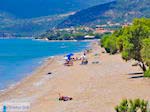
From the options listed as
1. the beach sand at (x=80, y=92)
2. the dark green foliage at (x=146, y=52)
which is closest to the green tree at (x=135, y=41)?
the dark green foliage at (x=146, y=52)

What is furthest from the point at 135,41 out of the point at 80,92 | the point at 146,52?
the point at 80,92

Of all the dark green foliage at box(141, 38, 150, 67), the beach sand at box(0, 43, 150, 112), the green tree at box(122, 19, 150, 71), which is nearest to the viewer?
the beach sand at box(0, 43, 150, 112)

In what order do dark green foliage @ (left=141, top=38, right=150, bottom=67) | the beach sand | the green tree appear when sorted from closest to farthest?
the beach sand
dark green foliage @ (left=141, top=38, right=150, bottom=67)
the green tree

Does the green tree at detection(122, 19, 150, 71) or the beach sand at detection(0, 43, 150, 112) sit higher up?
the green tree at detection(122, 19, 150, 71)

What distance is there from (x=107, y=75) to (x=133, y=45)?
1091 cm

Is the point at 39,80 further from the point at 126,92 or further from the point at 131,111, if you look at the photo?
the point at 131,111

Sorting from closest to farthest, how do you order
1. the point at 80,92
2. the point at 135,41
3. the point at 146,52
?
the point at 80,92
the point at 146,52
the point at 135,41

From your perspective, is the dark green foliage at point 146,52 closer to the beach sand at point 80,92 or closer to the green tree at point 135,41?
the green tree at point 135,41

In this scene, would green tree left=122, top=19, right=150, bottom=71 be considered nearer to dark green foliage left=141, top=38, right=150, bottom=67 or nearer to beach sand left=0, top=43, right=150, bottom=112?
dark green foliage left=141, top=38, right=150, bottom=67

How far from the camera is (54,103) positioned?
4916 cm

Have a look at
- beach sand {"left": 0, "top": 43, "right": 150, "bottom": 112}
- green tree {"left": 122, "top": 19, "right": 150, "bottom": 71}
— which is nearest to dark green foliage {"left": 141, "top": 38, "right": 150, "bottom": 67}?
green tree {"left": 122, "top": 19, "right": 150, "bottom": 71}

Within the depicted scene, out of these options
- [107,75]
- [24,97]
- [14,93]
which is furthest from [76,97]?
[107,75]

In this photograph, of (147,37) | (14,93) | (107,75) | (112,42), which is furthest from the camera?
(112,42)

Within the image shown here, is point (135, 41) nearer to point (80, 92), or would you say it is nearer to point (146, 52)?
point (146, 52)
